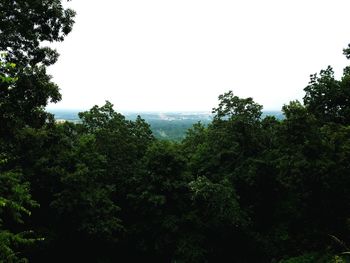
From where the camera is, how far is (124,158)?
33812 millimetres

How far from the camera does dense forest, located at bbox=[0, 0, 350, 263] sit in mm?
23984

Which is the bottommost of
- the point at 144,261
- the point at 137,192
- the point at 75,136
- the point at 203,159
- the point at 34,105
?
the point at 144,261

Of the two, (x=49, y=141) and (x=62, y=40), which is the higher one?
(x=62, y=40)

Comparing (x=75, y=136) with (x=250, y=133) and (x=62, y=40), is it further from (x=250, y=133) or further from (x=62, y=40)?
(x=62, y=40)

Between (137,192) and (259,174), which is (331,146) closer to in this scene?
(259,174)

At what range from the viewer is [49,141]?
17.7 meters

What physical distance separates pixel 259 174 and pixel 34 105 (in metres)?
23.1

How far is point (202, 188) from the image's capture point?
2736 cm

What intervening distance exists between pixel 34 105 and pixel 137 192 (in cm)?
1981

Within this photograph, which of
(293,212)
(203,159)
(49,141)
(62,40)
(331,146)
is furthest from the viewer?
(203,159)

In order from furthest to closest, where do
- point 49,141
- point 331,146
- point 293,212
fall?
point 293,212 < point 331,146 < point 49,141

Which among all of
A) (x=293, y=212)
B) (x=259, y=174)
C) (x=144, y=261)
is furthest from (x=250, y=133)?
(x=144, y=261)

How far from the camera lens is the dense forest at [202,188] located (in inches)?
944

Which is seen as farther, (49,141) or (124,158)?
(124,158)
